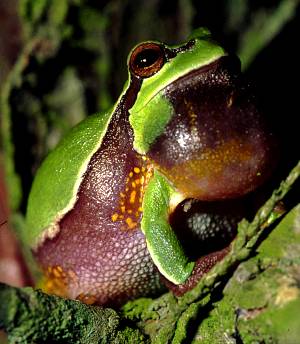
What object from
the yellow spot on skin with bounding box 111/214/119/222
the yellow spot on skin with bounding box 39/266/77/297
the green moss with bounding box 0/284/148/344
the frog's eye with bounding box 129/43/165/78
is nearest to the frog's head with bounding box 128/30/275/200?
the frog's eye with bounding box 129/43/165/78

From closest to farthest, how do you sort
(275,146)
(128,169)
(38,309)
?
(38,309)
(275,146)
(128,169)

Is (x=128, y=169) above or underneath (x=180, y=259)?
above

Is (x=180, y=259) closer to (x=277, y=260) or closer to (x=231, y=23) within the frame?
(x=277, y=260)

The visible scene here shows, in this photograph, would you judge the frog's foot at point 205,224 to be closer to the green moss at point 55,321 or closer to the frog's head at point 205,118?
the frog's head at point 205,118

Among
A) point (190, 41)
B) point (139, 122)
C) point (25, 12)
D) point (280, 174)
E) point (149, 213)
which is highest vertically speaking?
point (25, 12)

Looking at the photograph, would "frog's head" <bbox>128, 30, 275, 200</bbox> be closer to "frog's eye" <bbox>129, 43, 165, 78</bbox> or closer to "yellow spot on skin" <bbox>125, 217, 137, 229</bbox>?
"frog's eye" <bbox>129, 43, 165, 78</bbox>

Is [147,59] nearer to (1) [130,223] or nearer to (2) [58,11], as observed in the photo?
(1) [130,223]

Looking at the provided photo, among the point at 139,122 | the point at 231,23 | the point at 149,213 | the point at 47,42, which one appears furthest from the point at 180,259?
the point at 231,23

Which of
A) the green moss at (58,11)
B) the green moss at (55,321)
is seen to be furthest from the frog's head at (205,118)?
the green moss at (58,11)
